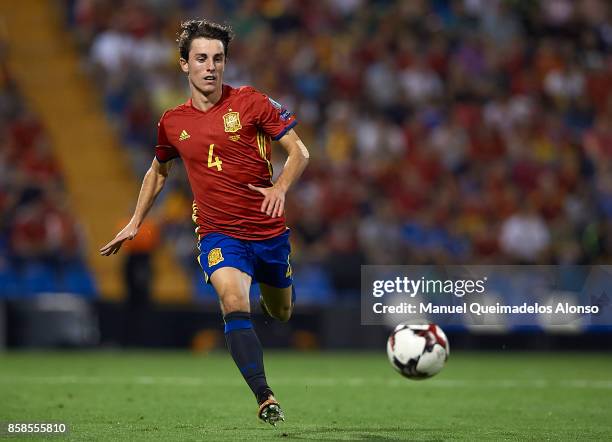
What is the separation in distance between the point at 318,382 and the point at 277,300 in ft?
11.8

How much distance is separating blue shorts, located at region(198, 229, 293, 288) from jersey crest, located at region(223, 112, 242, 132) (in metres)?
0.68

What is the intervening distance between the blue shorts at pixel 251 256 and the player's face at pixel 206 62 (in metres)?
0.97

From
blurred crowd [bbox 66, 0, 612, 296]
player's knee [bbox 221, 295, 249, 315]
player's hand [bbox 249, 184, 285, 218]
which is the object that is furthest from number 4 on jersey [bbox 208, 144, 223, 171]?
blurred crowd [bbox 66, 0, 612, 296]

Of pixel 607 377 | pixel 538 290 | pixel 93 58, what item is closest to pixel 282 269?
pixel 607 377

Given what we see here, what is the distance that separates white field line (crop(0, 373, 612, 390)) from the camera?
36.9 feet

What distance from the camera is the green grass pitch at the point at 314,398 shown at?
7418 millimetres

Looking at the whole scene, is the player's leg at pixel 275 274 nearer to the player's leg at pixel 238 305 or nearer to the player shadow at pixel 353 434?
the player's leg at pixel 238 305

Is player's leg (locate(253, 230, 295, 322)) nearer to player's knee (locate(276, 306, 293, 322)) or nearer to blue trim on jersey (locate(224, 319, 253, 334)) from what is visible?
player's knee (locate(276, 306, 293, 322))

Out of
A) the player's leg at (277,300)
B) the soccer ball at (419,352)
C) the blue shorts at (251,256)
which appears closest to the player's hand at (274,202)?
the blue shorts at (251,256)

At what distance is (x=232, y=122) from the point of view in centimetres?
742

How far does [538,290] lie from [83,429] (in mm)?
9640

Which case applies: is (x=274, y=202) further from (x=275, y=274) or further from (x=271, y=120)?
(x=275, y=274)

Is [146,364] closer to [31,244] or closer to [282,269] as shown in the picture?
[31,244]

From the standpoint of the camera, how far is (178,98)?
746 inches
